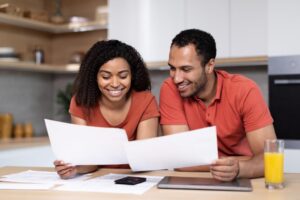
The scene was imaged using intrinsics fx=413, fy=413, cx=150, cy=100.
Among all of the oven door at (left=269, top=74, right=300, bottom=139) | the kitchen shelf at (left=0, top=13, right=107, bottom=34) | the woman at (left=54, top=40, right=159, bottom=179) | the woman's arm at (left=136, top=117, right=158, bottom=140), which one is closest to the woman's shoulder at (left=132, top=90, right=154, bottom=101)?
the woman at (left=54, top=40, right=159, bottom=179)

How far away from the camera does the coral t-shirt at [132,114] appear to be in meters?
1.82

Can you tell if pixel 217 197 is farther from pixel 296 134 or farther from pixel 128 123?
pixel 296 134

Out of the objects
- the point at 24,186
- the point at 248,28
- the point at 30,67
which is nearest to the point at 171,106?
the point at 24,186

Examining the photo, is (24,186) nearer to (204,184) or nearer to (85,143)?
(85,143)

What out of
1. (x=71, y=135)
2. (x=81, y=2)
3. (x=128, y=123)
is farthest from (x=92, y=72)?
(x=81, y=2)

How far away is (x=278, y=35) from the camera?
2.69m

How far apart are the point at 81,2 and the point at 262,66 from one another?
1776 mm

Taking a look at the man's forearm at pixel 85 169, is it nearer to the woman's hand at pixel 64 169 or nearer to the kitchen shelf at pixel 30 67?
the woman's hand at pixel 64 169

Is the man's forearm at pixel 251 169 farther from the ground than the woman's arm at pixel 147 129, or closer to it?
closer to it

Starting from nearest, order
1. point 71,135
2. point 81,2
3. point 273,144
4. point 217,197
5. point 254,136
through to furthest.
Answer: point 217,197, point 273,144, point 71,135, point 254,136, point 81,2

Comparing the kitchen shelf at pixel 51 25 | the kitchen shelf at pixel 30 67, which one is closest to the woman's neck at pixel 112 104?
the kitchen shelf at pixel 30 67

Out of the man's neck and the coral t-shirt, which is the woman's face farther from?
the man's neck

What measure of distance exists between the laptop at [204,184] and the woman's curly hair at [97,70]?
65cm

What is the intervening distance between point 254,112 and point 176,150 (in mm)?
507
